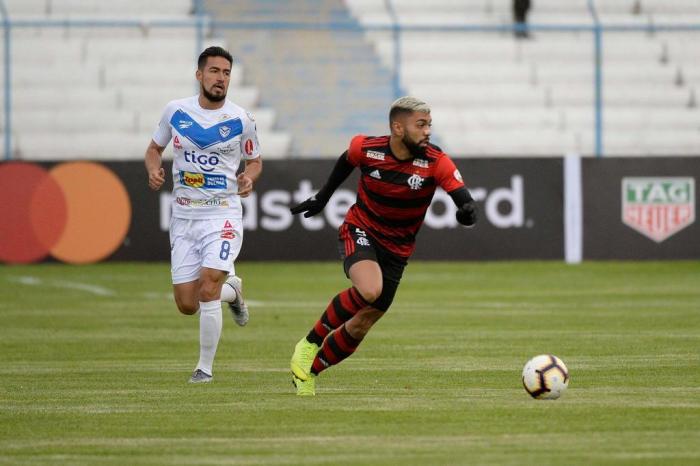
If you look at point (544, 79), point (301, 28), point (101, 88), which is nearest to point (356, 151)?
point (301, 28)

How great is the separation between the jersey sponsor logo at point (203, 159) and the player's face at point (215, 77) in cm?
40

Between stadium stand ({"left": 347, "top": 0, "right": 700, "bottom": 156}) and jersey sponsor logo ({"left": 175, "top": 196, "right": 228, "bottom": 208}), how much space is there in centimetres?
1473

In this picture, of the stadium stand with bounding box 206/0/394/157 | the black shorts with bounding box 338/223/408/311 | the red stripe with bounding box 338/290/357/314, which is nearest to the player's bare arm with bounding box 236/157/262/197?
the black shorts with bounding box 338/223/408/311

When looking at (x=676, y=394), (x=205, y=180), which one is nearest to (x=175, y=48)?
(x=205, y=180)

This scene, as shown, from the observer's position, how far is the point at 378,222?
9.84 metres

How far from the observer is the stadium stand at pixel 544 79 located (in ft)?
84.0

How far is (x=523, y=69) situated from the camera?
87.0ft

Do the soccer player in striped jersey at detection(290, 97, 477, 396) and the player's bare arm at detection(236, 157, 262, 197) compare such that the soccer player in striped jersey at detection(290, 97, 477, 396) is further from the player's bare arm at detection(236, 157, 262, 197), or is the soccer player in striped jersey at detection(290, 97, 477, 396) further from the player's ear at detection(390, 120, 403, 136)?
the player's bare arm at detection(236, 157, 262, 197)

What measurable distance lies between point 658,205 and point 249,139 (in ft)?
43.0

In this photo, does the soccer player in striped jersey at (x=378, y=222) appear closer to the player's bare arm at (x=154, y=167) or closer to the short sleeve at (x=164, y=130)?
the player's bare arm at (x=154, y=167)

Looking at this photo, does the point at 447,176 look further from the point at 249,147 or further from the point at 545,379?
the point at 249,147

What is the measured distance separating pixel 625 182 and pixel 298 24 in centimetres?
614

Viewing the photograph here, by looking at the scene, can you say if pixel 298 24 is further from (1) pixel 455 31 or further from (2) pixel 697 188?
A: (2) pixel 697 188

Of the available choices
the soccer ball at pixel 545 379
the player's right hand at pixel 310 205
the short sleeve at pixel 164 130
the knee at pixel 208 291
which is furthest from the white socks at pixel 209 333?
the soccer ball at pixel 545 379
